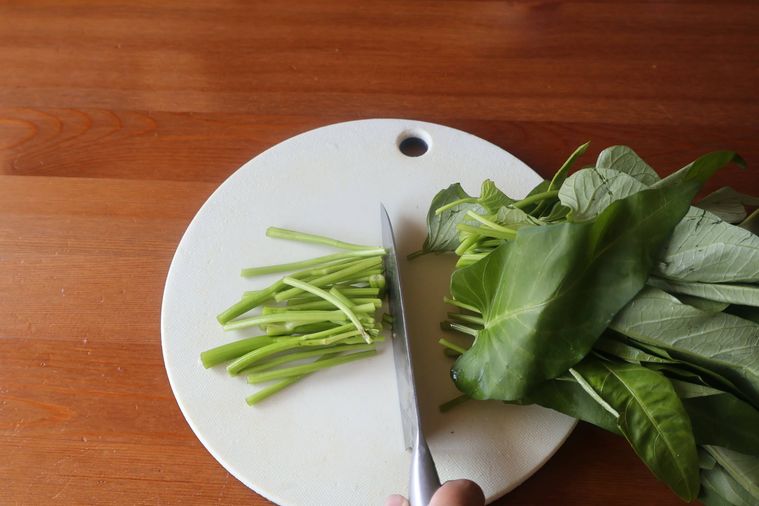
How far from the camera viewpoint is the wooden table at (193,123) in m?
1.03

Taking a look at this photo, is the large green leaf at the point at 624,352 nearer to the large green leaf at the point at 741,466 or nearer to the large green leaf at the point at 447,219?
the large green leaf at the point at 741,466

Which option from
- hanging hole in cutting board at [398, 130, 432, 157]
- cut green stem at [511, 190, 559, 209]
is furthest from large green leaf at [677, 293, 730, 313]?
hanging hole in cutting board at [398, 130, 432, 157]

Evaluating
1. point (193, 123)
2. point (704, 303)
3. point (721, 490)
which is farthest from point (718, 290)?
point (193, 123)

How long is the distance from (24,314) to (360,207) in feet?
2.02

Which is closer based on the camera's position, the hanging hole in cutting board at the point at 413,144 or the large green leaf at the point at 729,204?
the large green leaf at the point at 729,204

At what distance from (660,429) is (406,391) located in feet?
1.19

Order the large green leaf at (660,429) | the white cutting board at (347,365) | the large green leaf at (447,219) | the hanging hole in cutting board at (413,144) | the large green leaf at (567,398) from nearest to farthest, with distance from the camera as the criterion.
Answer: the large green leaf at (660,429) → the large green leaf at (567,398) → the white cutting board at (347,365) → the large green leaf at (447,219) → the hanging hole in cutting board at (413,144)

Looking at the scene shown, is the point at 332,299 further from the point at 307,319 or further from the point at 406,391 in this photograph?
the point at 406,391

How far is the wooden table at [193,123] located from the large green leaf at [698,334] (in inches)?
10.9

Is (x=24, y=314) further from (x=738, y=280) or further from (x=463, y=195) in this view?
(x=738, y=280)

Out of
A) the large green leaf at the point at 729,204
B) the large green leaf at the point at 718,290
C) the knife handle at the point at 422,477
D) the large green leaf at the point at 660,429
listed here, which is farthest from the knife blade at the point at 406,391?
the large green leaf at the point at 729,204

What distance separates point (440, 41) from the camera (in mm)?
1518

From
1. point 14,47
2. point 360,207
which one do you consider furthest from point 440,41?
point 14,47

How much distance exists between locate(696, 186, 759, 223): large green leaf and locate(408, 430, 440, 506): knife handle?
0.56 meters
